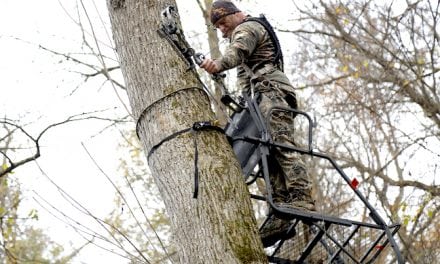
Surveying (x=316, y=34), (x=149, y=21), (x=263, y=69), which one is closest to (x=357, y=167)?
(x=316, y=34)

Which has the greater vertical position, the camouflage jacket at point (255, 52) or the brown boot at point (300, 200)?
the camouflage jacket at point (255, 52)

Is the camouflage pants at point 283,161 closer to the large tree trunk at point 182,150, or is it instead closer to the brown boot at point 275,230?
the brown boot at point 275,230

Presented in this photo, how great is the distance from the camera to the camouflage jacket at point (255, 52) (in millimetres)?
4379

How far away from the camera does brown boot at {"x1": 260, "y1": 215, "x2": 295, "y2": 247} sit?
4.23 metres

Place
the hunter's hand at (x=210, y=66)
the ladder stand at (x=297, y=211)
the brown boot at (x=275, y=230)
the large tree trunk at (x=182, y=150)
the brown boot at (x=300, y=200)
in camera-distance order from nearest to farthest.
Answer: the large tree trunk at (x=182, y=150), the ladder stand at (x=297, y=211), the hunter's hand at (x=210, y=66), the brown boot at (x=275, y=230), the brown boot at (x=300, y=200)

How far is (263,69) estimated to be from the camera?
185 inches

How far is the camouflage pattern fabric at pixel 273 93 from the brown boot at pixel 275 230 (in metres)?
0.15

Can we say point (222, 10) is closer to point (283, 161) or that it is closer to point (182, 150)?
point (283, 161)

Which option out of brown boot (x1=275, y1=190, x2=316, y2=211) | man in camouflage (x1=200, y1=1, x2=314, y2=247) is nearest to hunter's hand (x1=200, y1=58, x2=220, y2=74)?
man in camouflage (x1=200, y1=1, x2=314, y2=247)

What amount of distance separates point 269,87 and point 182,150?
1.14 m

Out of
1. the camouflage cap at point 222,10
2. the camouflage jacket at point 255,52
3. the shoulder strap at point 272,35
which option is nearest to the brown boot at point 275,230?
the camouflage jacket at point 255,52

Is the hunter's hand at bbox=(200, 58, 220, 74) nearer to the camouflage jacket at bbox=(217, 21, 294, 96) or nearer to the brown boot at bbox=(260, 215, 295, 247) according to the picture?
the camouflage jacket at bbox=(217, 21, 294, 96)

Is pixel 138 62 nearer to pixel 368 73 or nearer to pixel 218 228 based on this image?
pixel 218 228

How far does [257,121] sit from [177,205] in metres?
0.80
